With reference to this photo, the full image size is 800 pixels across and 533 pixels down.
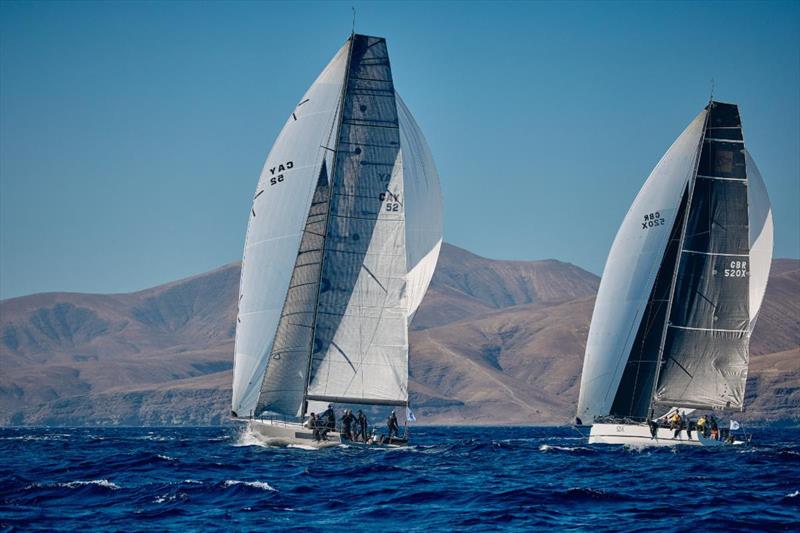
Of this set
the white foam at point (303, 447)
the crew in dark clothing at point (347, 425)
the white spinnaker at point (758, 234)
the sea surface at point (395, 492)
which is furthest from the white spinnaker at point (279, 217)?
the white spinnaker at point (758, 234)

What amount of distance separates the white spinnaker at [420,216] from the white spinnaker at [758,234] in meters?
17.7

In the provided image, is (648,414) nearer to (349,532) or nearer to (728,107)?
(728,107)

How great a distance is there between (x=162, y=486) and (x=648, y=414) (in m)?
31.3

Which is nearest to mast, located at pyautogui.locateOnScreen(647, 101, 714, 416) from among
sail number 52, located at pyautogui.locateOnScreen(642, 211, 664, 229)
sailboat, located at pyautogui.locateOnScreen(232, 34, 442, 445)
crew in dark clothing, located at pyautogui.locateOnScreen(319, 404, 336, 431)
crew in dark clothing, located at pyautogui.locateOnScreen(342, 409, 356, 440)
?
sail number 52, located at pyautogui.locateOnScreen(642, 211, 664, 229)

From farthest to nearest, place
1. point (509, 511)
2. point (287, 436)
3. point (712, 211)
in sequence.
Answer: point (712, 211), point (287, 436), point (509, 511)

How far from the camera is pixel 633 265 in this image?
216 feet

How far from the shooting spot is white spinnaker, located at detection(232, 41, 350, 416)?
58.3 meters

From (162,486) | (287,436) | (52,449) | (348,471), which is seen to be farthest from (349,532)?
(52,449)

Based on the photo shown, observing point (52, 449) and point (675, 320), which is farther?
point (52, 449)

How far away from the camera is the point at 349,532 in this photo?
108 ft

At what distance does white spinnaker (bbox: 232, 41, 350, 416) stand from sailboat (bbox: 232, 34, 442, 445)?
6 cm

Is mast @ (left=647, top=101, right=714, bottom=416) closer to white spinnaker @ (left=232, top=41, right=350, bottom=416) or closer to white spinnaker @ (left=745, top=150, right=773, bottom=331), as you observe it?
white spinnaker @ (left=745, top=150, right=773, bottom=331)

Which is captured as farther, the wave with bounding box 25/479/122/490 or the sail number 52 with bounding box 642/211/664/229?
the sail number 52 with bounding box 642/211/664/229

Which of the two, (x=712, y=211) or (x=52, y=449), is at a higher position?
(x=712, y=211)
